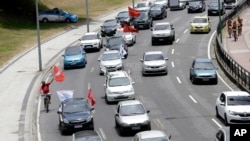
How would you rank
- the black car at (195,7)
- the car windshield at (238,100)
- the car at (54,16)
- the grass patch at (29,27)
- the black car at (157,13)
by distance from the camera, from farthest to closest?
the black car at (195,7)
the car at (54,16)
the black car at (157,13)
the grass patch at (29,27)
the car windshield at (238,100)

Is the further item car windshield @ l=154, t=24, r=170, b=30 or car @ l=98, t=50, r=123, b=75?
car windshield @ l=154, t=24, r=170, b=30

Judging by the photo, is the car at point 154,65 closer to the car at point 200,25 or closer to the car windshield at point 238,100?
the car windshield at point 238,100

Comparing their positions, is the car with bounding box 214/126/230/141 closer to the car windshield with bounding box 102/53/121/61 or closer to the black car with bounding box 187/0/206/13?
the car windshield with bounding box 102/53/121/61

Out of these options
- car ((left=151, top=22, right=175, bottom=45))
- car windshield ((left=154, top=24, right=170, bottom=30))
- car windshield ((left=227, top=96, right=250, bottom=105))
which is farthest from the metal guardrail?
car windshield ((left=227, top=96, right=250, bottom=105))

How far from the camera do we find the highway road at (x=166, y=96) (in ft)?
106

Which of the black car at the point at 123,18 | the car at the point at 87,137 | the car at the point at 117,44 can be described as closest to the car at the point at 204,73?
the car at the point at 117,44

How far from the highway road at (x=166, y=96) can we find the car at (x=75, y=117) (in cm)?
58

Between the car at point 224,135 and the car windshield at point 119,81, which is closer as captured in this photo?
the car at point 224,135

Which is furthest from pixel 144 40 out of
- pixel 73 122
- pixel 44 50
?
pixel 73 122

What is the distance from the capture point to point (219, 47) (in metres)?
52.0

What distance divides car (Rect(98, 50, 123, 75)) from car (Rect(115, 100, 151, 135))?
48.2 ft

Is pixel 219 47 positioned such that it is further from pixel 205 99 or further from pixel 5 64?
pixel 5 64

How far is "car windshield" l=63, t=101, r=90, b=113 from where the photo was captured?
32.9 metres

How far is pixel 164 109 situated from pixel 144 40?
27.9 meters
